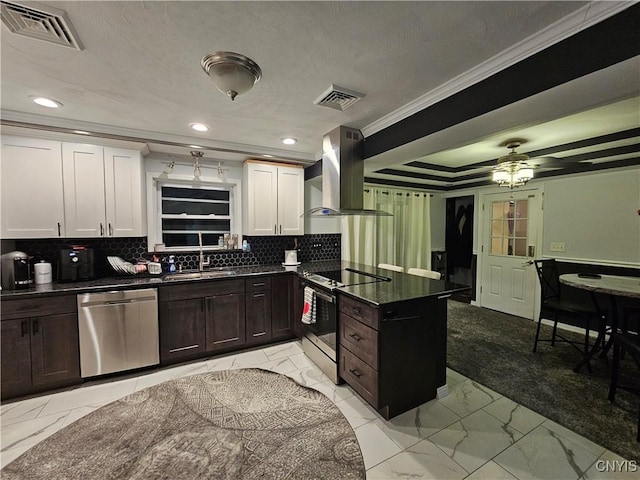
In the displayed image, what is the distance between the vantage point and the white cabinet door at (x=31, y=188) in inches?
95.7

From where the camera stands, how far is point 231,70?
5.24 feet

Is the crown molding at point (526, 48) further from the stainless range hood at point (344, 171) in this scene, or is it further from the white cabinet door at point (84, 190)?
the white cabinet door at point (84, 190)

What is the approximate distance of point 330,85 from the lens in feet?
6.17

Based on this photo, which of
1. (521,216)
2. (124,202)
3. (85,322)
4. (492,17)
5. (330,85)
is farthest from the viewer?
(521,216)

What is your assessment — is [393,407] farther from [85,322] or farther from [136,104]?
[136,104]

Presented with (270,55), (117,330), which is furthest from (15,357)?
(270,55)

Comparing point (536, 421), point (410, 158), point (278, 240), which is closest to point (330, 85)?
point (410, 158)

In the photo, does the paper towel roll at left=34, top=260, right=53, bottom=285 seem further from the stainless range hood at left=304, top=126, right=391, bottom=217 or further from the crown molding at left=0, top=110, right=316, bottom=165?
the stainless range hood at left=304, top=126, right=391, bottom=217

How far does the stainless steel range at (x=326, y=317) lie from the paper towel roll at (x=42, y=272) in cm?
253

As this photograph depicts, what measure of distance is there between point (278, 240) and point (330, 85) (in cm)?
243

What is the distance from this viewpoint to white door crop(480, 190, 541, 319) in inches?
166

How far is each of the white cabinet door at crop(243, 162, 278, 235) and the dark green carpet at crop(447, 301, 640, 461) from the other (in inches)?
109

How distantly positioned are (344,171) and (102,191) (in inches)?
99.8

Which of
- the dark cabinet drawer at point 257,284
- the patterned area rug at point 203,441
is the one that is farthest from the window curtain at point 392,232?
the patterned area rug at point 203,441
